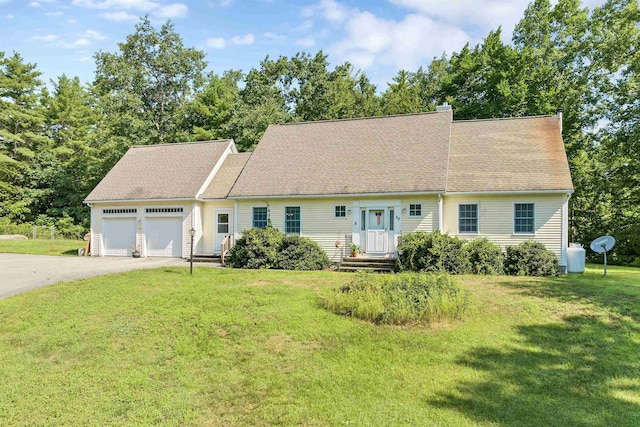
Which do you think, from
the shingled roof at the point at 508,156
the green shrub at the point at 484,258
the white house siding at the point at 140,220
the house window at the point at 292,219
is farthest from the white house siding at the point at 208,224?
the green shrub at the point at 484,258

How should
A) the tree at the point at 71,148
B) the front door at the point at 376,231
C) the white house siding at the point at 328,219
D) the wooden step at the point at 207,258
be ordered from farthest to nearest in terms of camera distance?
the tree at the point at 71,148 < the wooden step at the point at 207,258 < the front door at the point at 376,231 < the white house siding at the point at 328,219

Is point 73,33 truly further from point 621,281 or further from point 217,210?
point 621,281

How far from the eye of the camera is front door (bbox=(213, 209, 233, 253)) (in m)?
20.1

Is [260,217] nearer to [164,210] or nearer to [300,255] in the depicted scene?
[300,255]

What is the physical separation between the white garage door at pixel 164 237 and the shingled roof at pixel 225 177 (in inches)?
80.7

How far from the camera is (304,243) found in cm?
1673

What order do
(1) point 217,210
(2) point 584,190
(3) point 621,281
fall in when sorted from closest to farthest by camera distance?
(3) point 621,281
(1) point 217,210
(2) point 584,190

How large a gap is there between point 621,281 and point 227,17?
47.5 ft

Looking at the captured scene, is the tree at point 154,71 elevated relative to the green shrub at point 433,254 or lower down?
elevated

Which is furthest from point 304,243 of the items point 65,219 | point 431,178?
point 65,219

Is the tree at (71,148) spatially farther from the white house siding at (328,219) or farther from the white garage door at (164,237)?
the white house siding at (328,219)

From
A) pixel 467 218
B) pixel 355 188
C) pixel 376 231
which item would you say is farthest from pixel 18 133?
pixel 467 218

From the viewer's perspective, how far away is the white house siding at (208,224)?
20266 mm

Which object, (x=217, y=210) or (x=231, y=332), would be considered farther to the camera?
(x=217, y=210)
